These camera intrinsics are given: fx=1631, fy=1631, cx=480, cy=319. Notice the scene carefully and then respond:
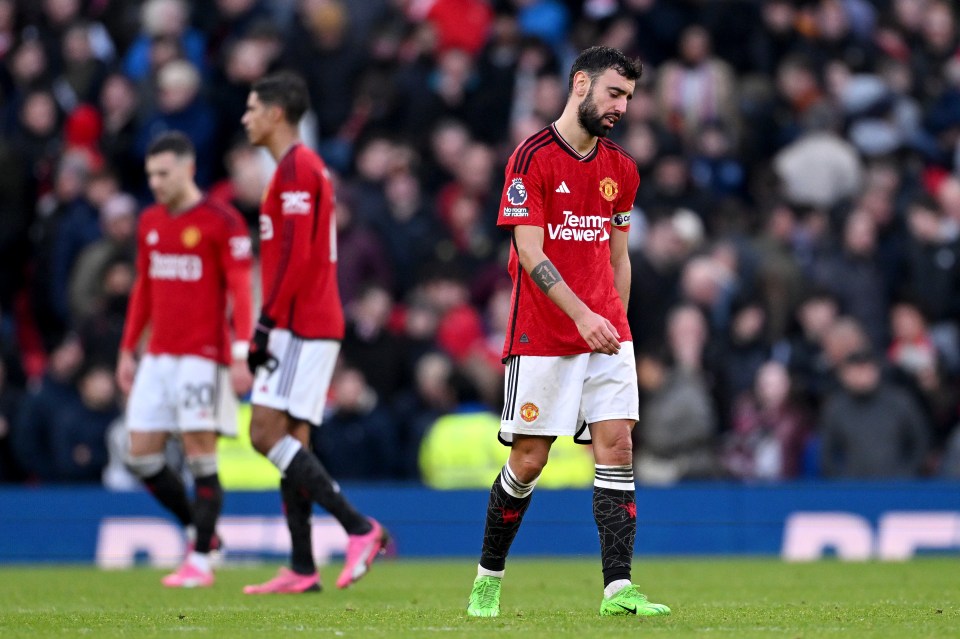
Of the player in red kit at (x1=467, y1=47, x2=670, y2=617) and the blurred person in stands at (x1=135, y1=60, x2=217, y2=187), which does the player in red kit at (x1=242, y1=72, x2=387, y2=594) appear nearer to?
the player in red kit at (x1=467, y1=47, x2=670, y2=617)

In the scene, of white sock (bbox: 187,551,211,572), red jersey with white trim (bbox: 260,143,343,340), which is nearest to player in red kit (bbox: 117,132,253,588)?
white sock (bbox: 187,551,211,572)

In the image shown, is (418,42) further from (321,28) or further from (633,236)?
(633,236)

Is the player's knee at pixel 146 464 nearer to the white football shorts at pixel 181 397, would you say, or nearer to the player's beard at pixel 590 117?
the white football shorts at pixel 181 397

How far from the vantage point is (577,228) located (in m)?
7.58

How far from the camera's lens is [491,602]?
758cm

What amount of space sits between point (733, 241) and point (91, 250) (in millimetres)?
6252

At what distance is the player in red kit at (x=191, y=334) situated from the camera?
412 inches

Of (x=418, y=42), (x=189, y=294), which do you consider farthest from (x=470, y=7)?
(x=189, y=294)

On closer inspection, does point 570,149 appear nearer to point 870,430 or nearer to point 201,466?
point 201,466

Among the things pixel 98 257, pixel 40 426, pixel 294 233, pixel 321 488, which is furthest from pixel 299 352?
pixel 98 257

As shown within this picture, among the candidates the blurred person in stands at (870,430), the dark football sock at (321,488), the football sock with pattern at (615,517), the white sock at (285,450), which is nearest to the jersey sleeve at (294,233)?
the white sock at (285,450)

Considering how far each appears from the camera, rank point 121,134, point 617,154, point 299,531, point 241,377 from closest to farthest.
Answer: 1. point 617,154
2. point 299,531
3. point 241,377
4. point 121,134

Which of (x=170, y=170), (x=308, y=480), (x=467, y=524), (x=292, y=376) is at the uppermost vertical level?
(x=170, y=170)

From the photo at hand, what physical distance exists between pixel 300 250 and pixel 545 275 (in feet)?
8.35
